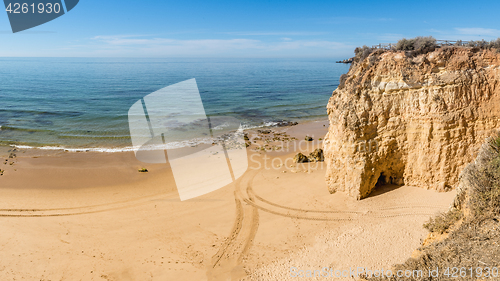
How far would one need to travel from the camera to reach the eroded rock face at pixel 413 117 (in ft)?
32.9

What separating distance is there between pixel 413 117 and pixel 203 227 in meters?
9.23

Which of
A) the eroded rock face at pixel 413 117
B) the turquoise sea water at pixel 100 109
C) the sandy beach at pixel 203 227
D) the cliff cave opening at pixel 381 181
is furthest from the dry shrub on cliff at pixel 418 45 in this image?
the turquoise sea water at pixel 100 109

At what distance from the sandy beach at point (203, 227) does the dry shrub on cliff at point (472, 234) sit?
8.69 feet

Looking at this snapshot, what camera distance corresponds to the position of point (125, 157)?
63.5 feet

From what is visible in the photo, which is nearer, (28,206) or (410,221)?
(410,221)

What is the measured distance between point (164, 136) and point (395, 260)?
21.6 metres

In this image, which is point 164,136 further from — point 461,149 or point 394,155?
point 461,149

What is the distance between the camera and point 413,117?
10.6 meters

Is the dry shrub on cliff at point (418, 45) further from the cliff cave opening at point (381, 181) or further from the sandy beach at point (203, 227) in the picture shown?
the sandy beach at point (203, 227)

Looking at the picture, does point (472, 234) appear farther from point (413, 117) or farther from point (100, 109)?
point (100, 109)

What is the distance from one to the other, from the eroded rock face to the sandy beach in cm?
94

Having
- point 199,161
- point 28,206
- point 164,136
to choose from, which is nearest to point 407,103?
point 199,161

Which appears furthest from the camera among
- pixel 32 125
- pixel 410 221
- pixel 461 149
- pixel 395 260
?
Answer: pixel 32 125

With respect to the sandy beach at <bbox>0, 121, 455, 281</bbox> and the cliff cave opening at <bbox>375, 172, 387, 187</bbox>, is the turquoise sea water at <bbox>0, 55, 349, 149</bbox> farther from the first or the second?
the cliff cave opening at <bbox>375, 172, 387, 187</bbox>
